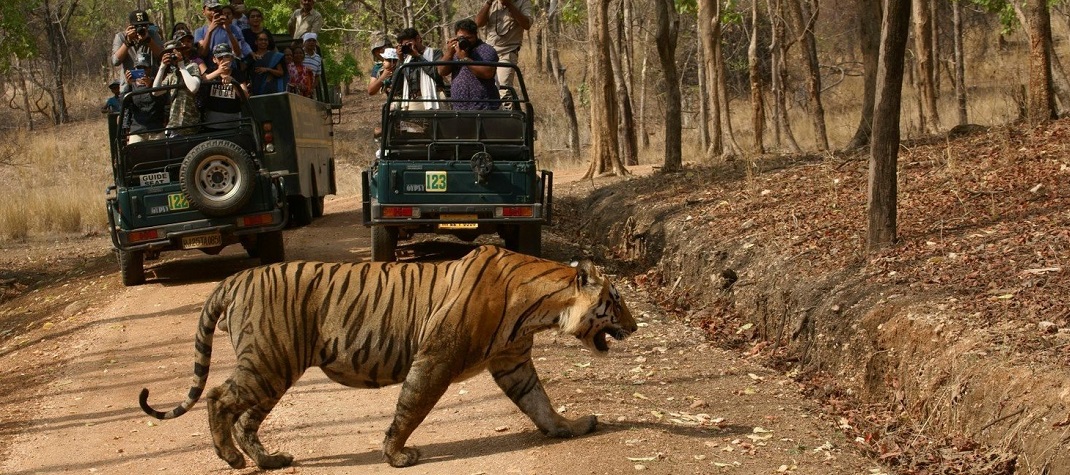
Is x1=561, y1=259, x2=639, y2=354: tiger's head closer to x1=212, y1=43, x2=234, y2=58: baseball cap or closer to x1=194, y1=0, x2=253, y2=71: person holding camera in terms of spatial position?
x1=212, y1=43, x2=234, y2=58: baseball cap

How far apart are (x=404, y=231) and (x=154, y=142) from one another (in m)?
2.75

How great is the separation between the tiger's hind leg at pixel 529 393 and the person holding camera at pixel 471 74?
6060 mm

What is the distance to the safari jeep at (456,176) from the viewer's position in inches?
466

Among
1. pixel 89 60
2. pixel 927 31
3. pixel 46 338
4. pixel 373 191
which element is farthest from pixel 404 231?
pixel 89 60

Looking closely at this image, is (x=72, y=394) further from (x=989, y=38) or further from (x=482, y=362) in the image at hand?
(x=989, y=38)

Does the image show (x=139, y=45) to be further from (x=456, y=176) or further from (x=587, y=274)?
(x=587, y=274)

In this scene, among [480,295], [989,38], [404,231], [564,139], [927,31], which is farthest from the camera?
[989,38]

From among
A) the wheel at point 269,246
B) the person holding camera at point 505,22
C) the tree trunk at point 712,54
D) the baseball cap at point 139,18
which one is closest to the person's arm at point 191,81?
the wheel at point 269,246

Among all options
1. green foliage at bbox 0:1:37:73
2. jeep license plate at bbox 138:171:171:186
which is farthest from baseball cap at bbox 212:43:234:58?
green foliage at bbox 0:1:37:73

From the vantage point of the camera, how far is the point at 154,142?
12484 millimetres

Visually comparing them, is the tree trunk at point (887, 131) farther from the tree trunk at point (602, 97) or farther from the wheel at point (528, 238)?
the tree trunk at point (602, 97)

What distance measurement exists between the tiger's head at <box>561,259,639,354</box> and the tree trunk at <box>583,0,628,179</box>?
1343cm

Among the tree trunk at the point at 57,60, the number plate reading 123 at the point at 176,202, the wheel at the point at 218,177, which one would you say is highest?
the tree trunk at the point at 57,60

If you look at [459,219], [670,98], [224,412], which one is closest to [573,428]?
[224,412]
